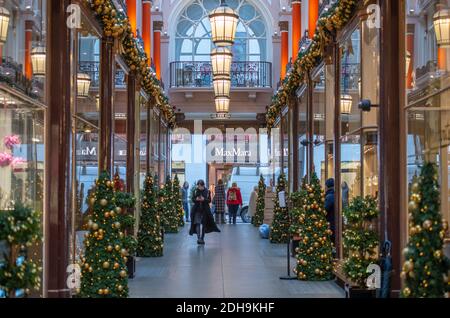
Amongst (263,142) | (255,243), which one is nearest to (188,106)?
(263,142)

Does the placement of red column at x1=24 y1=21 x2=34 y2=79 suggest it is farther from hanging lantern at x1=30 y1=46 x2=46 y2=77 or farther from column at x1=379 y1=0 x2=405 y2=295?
column at x1=379 y1=0 x2=405 y2=295

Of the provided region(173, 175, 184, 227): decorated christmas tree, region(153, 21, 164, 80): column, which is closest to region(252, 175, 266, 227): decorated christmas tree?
region(173, 175, 184, 227): decorated christmas tree

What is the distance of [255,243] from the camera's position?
22.6 metres

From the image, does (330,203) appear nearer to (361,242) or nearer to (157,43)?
(361,242)

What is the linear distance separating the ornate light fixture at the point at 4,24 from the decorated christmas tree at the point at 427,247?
4.33 metres

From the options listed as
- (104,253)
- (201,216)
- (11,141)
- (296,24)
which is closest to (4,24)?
(11,141)

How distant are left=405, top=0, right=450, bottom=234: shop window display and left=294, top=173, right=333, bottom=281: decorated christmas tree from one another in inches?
165

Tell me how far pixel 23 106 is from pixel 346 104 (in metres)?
6.41

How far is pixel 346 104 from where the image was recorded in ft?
46.3

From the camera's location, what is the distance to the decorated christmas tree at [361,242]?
10773 mm

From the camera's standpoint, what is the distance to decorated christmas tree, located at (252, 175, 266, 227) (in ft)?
93.8

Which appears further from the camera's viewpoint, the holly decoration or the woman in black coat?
the woman in black coat

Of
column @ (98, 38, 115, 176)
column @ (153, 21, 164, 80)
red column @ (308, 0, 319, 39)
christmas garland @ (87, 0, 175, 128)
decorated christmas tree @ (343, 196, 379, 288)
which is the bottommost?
decorated christmas tree @ (343, 196, 379, 288)

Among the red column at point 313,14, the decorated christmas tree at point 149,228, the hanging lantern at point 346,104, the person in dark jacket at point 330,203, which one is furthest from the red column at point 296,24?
the hanging lantern at point 346,104
